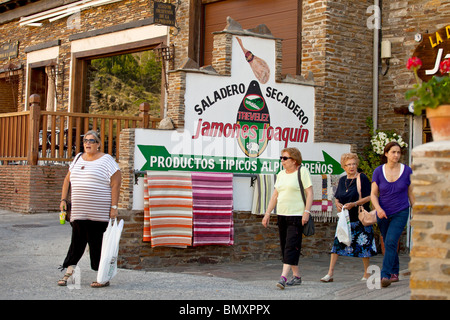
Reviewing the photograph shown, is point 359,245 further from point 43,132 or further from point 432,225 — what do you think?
point 43,132

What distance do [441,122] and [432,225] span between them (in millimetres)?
863

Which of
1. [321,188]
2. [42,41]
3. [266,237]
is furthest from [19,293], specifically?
[42,41]

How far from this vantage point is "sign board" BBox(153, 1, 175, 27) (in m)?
13.9

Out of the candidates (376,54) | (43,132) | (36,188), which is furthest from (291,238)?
(36,188)

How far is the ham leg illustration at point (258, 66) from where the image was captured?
1053 centimetres

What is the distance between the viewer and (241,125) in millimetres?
10414

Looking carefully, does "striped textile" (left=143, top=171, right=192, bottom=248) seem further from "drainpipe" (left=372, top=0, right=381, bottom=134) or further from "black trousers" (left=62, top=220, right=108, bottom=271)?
"drainpipe" (left=372, top=0, right=381, bottom=134)

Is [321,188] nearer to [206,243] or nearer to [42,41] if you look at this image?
[206,243]

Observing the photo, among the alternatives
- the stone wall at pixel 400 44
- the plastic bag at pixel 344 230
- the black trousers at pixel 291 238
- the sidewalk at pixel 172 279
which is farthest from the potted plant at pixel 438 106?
the stone wall at pixel 400 44

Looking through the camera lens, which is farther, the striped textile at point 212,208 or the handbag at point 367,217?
the striped textile at point 212,208

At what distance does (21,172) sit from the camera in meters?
13.5

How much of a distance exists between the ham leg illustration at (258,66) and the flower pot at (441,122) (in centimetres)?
526

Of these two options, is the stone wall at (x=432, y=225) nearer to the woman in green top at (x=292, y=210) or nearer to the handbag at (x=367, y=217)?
the woman in green top at (x=292, y=210)

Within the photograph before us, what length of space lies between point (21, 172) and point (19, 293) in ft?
22.7
